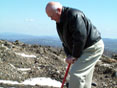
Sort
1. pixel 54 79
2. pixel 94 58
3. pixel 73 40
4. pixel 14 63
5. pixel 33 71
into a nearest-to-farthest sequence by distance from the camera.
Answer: pixel 73 40 → pixel 94 58 → pixel 54 79 → pixel 33 71 → pixel 14 63

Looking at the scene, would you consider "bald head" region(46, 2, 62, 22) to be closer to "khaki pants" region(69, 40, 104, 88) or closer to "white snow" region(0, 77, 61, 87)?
"khaki pants" region(69, 40, 104, 88)

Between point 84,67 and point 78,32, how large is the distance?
0.89 m

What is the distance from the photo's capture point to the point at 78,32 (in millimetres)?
5559

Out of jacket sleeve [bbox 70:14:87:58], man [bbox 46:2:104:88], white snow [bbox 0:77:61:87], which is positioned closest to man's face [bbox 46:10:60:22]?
man [bbox 46:2:104:88]

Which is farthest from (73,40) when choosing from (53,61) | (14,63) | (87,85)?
(53,61)

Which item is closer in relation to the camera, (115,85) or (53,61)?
(115,85)

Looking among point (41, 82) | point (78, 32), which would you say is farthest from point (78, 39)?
point (41, 82)

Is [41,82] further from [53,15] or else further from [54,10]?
[54,10]

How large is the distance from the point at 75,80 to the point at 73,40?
34.8 inches

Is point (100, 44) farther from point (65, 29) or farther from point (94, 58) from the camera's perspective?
point (65, 29)

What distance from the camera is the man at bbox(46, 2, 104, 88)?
18.4ft

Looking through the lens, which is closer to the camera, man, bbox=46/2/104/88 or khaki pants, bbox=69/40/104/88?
man, bbox=46/2/104/88

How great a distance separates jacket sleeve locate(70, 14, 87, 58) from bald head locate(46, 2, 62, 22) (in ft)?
1.24

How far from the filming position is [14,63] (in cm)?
1513
